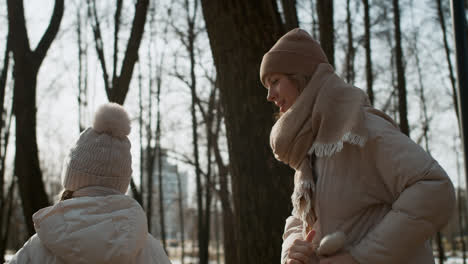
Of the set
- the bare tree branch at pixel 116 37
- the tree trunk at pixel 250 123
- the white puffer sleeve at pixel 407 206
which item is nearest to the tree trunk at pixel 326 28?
the tree trunk at pixel 250 123

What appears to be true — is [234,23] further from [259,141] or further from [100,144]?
[100,144]

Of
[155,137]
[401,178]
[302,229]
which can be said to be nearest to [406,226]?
[401,178]

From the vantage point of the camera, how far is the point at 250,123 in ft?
13.4

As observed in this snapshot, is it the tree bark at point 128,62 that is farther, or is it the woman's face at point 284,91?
the tree bark at point 128,62

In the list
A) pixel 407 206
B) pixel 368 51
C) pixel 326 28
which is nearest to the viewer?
pixel 407 206

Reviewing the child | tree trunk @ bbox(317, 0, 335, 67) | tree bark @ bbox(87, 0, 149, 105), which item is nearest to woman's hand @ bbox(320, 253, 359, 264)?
the child

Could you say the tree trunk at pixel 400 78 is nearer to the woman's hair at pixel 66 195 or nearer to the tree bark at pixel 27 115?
the tree bark at pixel 27 115

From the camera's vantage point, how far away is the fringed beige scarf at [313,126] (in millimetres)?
2053

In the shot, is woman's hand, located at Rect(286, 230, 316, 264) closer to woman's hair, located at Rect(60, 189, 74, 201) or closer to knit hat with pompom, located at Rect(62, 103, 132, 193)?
→ knit hat with pompom, located at Rect(62, 103, 132, 193)

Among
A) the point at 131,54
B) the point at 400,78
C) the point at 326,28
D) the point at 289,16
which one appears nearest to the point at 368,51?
the point at 400,78

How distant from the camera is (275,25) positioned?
4.37 meters

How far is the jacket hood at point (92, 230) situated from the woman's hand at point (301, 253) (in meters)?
0.94

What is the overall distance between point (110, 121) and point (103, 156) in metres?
0.23

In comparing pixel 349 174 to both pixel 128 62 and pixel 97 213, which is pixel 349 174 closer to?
pixel 97 213
